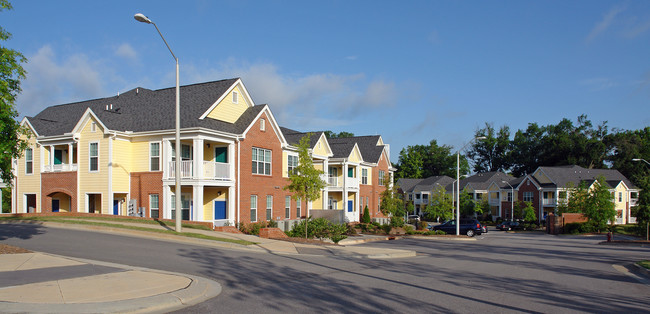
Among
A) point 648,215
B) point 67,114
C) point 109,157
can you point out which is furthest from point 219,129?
point 648,215

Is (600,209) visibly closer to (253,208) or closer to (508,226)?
(508,226)

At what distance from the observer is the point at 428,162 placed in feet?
385

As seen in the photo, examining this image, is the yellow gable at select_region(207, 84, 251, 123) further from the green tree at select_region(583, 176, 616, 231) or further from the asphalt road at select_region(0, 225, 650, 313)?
the green tree at select_region(583, 176, 616, 231)

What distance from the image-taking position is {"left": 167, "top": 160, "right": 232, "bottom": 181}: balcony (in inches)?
1080

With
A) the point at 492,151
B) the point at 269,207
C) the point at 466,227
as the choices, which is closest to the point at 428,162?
the point at 492,151

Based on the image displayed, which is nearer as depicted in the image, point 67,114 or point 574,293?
point 574,293

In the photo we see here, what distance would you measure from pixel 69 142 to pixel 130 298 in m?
25.4

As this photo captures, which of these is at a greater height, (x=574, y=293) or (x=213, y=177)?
(x=213, y=177)

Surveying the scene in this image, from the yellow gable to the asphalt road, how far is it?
474 inches

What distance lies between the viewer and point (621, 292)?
12.2 metres

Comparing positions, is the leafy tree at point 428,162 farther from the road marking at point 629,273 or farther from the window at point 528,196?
the road marking at point 629,273

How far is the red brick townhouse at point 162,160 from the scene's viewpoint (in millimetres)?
28281

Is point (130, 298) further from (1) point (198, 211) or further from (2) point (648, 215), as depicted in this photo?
(2) point (648, 215)

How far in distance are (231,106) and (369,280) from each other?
68.4ft
